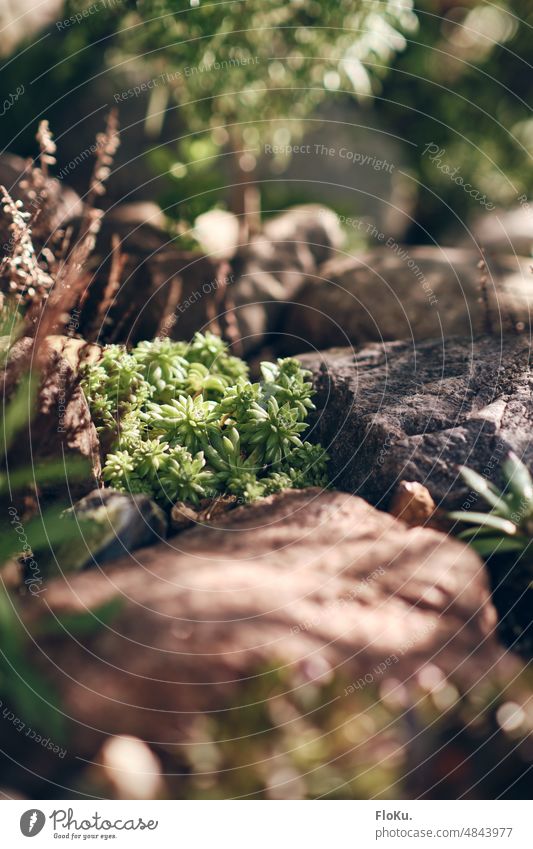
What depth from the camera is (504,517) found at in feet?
10.5

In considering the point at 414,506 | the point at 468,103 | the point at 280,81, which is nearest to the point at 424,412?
the point at 414,506

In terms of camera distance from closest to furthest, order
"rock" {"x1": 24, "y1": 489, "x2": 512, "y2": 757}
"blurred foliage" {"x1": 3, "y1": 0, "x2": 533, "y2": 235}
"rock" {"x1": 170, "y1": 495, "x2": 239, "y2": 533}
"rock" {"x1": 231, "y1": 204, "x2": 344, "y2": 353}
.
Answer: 1. "rock" {"x1": 24, "y1": 489, "x2": 512, "y2": 757}
2. "rock" {"x1": 170, "y1": 495, "x2": 239, "y2": 533}
3. "blurred foliage" {"x1": 3, "y1": 0, "x2": 533, "y2": 235}
4. "rock" {"x1": 231, "y1": 204, "x2": 344, "y2": 353}

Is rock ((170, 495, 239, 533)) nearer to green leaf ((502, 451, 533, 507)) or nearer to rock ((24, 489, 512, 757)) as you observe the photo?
rock ((24, 489, 512, 757))

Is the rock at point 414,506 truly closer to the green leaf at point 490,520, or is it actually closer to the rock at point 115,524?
the green leaf at point 490,520

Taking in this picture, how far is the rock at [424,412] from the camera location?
3.46m

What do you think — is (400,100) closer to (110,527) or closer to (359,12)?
(359,12)

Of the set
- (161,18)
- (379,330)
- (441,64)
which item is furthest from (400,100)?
(379,330)

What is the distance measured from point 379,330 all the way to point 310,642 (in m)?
3.05

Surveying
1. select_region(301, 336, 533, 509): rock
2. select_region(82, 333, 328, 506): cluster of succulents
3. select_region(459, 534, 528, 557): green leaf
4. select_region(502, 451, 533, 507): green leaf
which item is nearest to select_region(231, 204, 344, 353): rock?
select_region(301, 336, 533, 509): rock

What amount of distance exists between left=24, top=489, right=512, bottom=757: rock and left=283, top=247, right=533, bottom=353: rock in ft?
7.34

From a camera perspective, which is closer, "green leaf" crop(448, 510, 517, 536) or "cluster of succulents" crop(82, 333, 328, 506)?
"green leaf" crop(448, 510, 517, 536)

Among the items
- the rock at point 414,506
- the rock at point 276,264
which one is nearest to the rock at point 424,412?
the rock at point 414,506

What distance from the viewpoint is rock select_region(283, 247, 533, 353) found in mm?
4867

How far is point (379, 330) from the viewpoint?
16.3 feet
